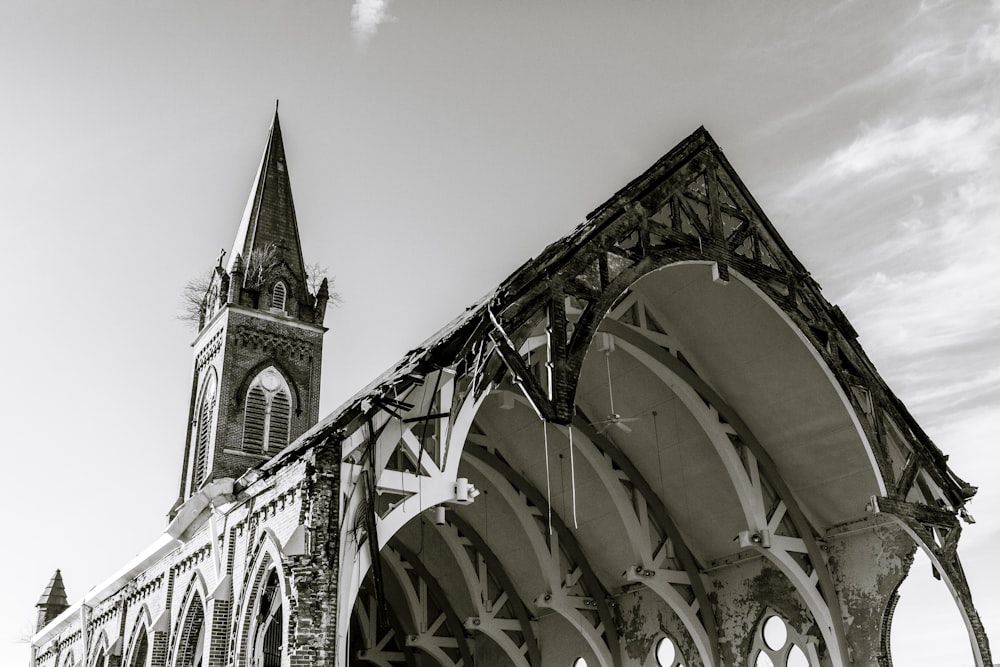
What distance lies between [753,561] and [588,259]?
9749 mm

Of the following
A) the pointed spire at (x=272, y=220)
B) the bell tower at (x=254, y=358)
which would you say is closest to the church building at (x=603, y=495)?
the bell tower at (x=254, y=358)

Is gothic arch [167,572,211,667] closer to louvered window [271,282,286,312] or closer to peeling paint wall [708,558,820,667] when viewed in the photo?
peeling paint wall [708,558,820,667]

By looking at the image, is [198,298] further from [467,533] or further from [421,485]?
[421,485]

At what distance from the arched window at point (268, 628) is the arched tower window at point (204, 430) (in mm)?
14119

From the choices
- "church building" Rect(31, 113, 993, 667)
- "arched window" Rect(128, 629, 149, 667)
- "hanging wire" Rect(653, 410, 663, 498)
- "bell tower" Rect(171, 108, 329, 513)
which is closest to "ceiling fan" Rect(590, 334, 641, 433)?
"church building" Rect(31, 113, 993, 667)

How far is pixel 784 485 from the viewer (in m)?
22.4

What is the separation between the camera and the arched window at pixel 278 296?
34906 mm

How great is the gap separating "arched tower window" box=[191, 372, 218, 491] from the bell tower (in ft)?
0.11

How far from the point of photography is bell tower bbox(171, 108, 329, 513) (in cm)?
3234

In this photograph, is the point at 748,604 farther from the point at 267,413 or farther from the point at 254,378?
the point at 254,378

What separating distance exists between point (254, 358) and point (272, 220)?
21.0 ft

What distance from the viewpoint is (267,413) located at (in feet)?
108

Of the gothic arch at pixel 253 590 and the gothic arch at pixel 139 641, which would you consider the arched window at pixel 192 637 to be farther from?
the gothic arch at pixel 253 590

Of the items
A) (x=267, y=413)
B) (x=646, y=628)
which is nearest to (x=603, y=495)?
(x=646, y=628)
